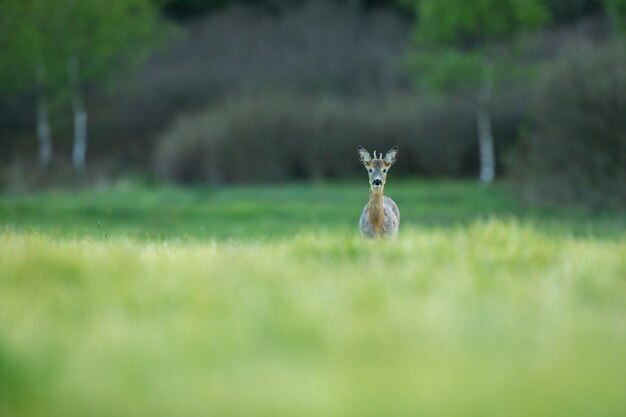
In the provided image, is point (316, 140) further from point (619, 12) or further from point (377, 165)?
point (377, 165)

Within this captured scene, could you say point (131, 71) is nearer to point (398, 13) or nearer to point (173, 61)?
point (173, 61)

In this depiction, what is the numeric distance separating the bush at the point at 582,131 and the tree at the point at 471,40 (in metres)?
7.40

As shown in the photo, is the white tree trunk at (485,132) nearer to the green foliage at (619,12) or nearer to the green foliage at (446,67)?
the green foliage at (446,67)

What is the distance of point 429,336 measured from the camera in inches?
204

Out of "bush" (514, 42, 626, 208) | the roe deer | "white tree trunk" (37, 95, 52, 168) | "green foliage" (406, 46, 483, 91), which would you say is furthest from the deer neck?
"white tree trunk" (37, 95, 52, 168)

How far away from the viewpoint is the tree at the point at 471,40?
39.2 metres

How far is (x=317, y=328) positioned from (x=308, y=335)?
9 centimetres

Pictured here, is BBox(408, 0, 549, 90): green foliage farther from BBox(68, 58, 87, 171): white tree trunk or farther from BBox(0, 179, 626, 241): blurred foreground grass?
BBox(68, 58, 87, 171): white tree trunk

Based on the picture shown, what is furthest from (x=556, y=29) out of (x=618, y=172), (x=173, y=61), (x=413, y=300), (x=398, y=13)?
(x=413, y=300)

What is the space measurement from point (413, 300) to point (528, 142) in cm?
2945

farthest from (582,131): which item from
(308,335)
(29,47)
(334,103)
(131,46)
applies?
(29,47)

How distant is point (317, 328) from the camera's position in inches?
211

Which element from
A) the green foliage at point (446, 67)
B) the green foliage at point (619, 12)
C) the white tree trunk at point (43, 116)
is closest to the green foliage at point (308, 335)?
the green foliage at point (619, 12)

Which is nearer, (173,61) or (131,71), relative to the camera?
(131,71)
